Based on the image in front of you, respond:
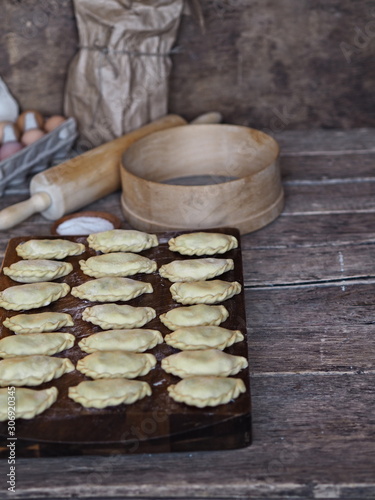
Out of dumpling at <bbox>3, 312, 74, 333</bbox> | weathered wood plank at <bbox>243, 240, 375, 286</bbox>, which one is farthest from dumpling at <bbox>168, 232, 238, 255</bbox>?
dumpling at <bbox>3, 312, 74, 333</bbox>

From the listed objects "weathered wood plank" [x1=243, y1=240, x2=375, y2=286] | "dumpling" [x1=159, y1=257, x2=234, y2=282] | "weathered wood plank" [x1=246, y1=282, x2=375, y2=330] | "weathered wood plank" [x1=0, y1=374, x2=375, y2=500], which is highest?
"dumpling" [x1=159, y1=257, x2=234, y2=282]

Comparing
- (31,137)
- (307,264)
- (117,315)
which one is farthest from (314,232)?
(31,137)

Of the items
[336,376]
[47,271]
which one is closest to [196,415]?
[336,376]

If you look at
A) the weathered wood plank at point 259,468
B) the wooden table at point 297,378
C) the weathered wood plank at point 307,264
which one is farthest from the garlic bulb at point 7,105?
the weathered wood plank at point 259,468

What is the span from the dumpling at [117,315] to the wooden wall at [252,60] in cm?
119

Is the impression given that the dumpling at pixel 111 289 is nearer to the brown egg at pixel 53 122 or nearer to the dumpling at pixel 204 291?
the dumpling at pixel 204 291

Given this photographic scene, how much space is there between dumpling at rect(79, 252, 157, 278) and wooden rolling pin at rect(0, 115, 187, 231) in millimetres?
337

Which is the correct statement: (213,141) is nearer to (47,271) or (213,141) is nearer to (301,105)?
(301,105)

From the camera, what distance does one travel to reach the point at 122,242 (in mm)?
1519

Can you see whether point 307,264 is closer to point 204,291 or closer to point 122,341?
point 204,291

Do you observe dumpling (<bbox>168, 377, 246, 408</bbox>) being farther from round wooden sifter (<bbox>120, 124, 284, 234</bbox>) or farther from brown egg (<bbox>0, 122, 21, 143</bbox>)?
brown egg (<bbox>0, 122, 21, 143</bbox>)

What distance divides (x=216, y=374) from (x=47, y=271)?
490 millimetres

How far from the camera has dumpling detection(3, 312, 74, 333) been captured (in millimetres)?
1239

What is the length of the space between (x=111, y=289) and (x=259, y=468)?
0.49m
